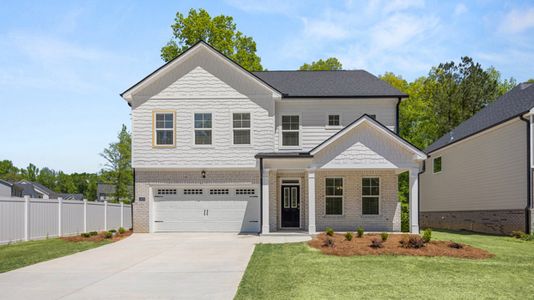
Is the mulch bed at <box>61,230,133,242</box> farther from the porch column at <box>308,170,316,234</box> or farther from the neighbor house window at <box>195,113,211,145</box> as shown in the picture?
the porch column at <box>308,170,316,234</box>

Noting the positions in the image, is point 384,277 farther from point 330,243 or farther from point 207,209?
point 207,209

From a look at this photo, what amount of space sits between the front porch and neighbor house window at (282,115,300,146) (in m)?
1.32

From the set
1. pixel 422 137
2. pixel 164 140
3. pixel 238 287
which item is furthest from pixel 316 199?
pixel 422 137

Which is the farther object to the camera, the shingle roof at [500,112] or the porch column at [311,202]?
the shingle roof at [500,112]

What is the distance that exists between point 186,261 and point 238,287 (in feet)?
14.2

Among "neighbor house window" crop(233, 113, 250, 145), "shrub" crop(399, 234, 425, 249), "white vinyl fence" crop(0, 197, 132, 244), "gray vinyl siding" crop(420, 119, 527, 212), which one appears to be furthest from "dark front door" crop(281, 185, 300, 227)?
"white vinyl fence" crop(0, 197, 132, 244)

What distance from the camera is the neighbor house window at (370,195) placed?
23.8 meters

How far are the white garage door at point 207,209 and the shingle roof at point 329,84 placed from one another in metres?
5.09

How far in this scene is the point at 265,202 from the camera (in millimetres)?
22094

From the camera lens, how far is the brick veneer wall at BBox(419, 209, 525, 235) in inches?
896

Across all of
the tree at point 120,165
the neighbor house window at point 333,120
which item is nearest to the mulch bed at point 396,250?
→ the neighbor house window at point 333,120

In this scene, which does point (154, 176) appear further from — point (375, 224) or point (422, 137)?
point (422, 137)

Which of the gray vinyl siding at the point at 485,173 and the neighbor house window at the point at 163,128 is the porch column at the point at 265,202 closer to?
the neighbor house window at the point at 163,128

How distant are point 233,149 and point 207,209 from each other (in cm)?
299
